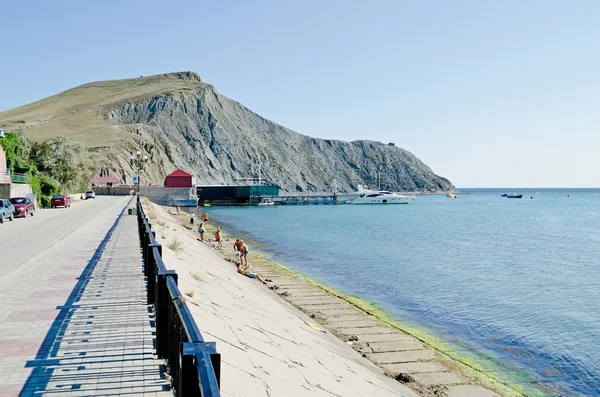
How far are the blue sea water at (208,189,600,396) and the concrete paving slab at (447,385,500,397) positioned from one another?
1859 millimetres

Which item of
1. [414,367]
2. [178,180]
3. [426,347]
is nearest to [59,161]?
[178,180]

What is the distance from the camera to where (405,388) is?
36.9 feet

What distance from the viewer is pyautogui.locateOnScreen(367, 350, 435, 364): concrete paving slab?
13.2 m

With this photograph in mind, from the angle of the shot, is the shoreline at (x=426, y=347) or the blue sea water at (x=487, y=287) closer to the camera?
the shoreline at (x=426, y=347)

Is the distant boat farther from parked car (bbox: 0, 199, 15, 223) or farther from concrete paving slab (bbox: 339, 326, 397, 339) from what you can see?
concrete paving slab (bbox: 339, 326, 397, 339)

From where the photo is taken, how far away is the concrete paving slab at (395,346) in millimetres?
14133

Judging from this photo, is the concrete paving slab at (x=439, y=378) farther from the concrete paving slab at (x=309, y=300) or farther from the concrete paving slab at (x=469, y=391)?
the concrete paving slab at (x=309, y=300)

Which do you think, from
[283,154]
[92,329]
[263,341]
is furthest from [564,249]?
[283,154]

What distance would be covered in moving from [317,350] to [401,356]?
2.89m

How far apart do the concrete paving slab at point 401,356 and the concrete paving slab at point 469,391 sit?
1.80m

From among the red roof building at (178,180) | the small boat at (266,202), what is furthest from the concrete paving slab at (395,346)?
the small boat at (266,202)

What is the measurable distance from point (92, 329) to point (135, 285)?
332 centimetres

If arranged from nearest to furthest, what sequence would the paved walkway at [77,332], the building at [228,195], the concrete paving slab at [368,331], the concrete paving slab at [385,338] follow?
1. the paved walkway at [77,332]
2. the concrete paving slab at [385,338]
3. the concrete paving slab at [368,331]
4. the building at [228,195]

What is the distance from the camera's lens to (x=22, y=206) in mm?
36031
